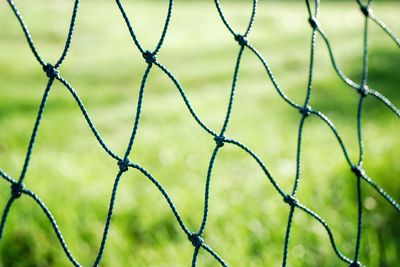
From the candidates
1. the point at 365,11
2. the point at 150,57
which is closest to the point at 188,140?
the point at 365,11

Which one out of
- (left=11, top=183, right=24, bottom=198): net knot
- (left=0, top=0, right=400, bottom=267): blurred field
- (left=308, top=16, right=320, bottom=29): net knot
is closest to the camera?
(left=11, top=183, right=24, bottom=198): net knot

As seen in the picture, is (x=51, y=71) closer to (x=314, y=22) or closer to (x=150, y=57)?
(x=150, y=57)

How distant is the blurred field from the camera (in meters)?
1.89

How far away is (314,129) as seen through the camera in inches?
119

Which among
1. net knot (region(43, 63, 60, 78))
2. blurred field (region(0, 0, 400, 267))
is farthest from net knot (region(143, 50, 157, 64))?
blurred field (region(0, 0, 400, 267))

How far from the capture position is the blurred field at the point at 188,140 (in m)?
1.89

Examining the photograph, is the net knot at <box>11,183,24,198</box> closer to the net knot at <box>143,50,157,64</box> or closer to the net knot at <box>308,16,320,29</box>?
the net knot at <box>143,50,157,64</box>

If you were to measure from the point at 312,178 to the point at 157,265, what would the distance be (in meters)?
0.73

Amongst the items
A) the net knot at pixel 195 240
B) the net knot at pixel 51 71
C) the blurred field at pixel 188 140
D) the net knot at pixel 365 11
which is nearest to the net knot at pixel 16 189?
the net knot at pixel 51 71

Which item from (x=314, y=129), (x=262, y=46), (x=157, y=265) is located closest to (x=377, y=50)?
(x=262, y=46)

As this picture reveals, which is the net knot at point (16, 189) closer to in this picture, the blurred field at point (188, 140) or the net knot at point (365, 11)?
the net knot at point (365, 11)

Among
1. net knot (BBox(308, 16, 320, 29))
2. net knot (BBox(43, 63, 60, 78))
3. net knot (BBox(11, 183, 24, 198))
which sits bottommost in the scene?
net knot (BBox(11, 183, 24, 198))

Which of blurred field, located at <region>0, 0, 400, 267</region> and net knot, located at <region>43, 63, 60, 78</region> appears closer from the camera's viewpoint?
net knot, located at <region>43, 63, 60, 78</region>

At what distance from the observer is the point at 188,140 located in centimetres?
296
